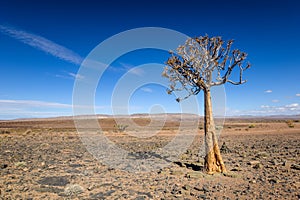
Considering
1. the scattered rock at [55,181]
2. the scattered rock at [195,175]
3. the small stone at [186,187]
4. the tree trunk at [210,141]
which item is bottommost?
the scattered rock at [55,181]

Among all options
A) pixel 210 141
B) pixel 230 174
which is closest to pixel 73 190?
pixel 210 141

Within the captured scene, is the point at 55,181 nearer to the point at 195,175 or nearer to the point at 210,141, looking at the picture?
the point at 195,175

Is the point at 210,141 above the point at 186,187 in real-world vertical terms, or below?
above

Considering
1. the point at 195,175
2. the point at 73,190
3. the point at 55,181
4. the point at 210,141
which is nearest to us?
the point at 73,190

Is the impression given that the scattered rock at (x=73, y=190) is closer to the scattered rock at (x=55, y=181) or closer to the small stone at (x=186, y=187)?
the scattered rock at (x=55, y=181)

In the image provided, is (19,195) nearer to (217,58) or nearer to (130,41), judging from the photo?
(217,58)

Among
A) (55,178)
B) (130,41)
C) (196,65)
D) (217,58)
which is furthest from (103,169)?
(130,41)

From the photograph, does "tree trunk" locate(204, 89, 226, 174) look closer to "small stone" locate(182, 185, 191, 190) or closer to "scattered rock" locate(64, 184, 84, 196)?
"small stone" locate(182, 185, 191, 190)

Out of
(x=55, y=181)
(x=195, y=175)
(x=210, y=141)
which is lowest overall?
(x=55, y=181)

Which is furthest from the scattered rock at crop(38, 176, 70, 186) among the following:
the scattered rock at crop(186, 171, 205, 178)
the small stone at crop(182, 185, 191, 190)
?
the scattered rock at crop(186, 171, 205, 178)

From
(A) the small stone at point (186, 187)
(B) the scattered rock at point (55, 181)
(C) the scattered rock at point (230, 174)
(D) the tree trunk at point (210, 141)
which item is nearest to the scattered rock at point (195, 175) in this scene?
(D) the tree trunk at point (210, 141)

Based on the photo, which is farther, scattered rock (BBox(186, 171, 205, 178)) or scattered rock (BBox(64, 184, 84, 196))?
scattered rock (BBox(186, 171, 205, 178))

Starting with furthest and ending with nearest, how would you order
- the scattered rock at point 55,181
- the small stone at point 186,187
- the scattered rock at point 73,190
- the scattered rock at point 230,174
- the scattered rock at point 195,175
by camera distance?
the scattered rock at point 195,175 → the scattered rock at point 230,174 → the scattered rock at point 55,181 → the small stone at point 186,187 → the scattered rock at point 73,190

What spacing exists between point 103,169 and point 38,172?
106 inches
